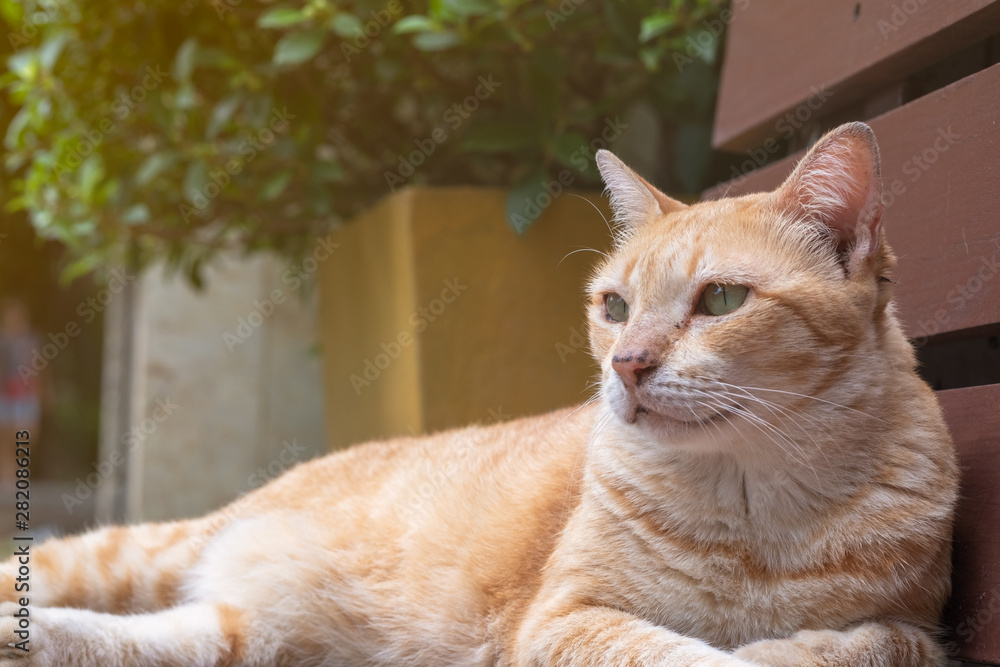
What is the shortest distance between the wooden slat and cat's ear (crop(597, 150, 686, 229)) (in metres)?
0.59

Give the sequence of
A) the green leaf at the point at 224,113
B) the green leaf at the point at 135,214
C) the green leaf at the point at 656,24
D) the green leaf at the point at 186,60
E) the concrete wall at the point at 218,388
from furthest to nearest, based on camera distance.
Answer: the concrete wall at the point at 218,388
the green leaf at the point at 135,214
the green leaf at the point at 224,113
the green leaf at the point at 186,60
the green leaf at the point at 656,24

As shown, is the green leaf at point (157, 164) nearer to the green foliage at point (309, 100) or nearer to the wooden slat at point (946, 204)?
the green foliage at point (309, 100)

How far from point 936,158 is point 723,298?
2.70 feet

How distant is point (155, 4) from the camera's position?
414 centimetres

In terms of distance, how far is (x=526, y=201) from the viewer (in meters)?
3.69

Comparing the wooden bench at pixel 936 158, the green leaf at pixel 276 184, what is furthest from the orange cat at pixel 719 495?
the green leaf at pixel 276 184

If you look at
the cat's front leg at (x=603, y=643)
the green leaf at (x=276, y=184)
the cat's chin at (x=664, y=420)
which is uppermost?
the green leaf at (x=276, y=184)

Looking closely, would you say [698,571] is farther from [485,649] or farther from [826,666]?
[485,649]

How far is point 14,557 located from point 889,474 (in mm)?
2340

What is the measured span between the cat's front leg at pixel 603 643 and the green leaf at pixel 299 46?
2.49 meters

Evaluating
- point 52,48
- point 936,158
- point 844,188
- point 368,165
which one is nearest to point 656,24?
point 936,158

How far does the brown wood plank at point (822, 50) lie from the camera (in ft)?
7.25

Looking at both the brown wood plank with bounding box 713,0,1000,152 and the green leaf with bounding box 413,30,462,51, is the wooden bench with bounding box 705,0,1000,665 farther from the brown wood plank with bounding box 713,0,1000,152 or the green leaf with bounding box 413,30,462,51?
the green leaf with bounding box 413,30,462,51

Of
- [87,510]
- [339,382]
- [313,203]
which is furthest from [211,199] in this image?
[87,510]
